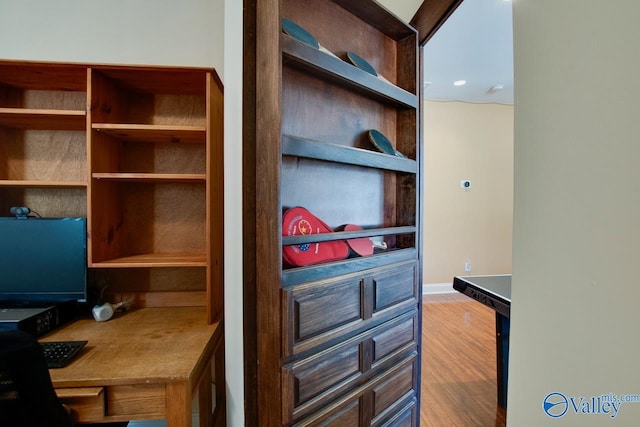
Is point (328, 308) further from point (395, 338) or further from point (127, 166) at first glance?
point (127, 166)

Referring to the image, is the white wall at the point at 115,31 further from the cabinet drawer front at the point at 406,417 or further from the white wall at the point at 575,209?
the cabinet drawer front at the point at 406,417

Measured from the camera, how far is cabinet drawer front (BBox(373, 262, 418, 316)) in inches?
41.6

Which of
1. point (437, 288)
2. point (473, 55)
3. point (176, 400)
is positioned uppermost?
point (473, 55)

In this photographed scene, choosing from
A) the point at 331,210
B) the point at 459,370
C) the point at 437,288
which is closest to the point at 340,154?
the point at 331,210

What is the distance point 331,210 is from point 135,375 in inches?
35.0

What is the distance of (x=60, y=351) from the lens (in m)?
0.95

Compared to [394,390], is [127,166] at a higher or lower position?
higher

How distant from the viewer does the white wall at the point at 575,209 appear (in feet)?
1.43

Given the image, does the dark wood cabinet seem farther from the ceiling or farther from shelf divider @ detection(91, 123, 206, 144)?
the ceiling

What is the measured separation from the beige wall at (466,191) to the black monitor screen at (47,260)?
380cm

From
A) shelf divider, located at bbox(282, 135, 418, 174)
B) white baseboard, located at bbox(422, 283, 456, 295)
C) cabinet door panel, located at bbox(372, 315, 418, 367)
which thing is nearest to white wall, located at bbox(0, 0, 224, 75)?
shelf divider, located at bbox(282, 135, 418, 174)

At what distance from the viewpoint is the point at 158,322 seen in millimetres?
1255

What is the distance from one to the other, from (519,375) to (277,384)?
0.63 meters

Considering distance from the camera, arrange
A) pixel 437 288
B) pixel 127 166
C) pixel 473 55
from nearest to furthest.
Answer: pixel 127 166, pixel 473 55, pixel 437 288
